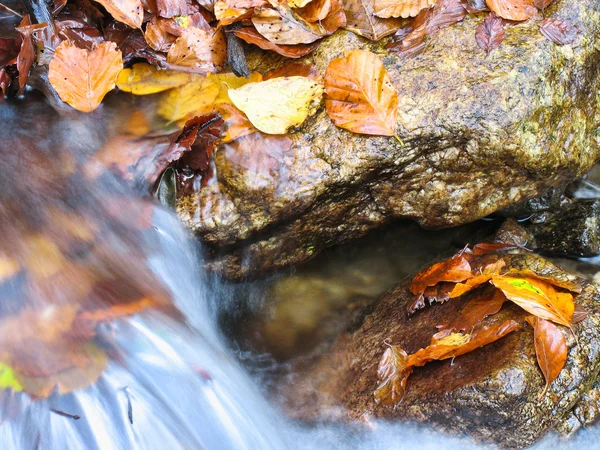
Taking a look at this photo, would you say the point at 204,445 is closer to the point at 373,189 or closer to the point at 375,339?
the point at 375,339

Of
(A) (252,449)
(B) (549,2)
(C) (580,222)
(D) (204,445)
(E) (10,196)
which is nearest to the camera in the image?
(D) (204,445)

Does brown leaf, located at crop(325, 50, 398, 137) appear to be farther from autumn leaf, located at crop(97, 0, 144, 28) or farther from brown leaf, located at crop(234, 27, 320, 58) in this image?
autumn leaf, located at crop(97, 0, 144, 28)

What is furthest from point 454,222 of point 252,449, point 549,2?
point 252,449

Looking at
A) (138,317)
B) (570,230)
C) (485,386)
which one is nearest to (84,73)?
(138,317)

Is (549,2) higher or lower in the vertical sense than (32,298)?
higher

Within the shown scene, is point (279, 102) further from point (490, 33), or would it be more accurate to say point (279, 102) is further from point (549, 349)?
point (549, 349)
